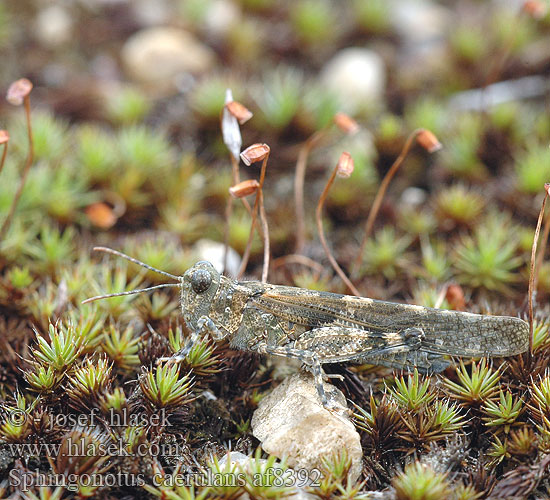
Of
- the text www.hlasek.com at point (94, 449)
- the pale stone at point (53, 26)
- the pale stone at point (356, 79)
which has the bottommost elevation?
the text www.hlasek.com at point (94, 449)

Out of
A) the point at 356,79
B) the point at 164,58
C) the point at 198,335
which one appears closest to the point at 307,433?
the point at 198,335

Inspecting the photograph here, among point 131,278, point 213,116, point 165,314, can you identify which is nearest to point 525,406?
point 165,314

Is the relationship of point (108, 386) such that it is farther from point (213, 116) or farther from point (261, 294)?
point (213, 116)

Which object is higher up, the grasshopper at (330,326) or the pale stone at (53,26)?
the pale stone at (53,26)

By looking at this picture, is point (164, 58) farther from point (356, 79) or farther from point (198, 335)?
point (198, 335)

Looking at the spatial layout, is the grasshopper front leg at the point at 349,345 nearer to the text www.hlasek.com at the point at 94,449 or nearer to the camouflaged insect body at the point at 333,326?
the camouflaged insect body at the point at 333,326

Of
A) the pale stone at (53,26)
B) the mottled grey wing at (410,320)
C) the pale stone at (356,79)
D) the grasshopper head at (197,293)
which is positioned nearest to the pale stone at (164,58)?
the pale stone at (53,26)
